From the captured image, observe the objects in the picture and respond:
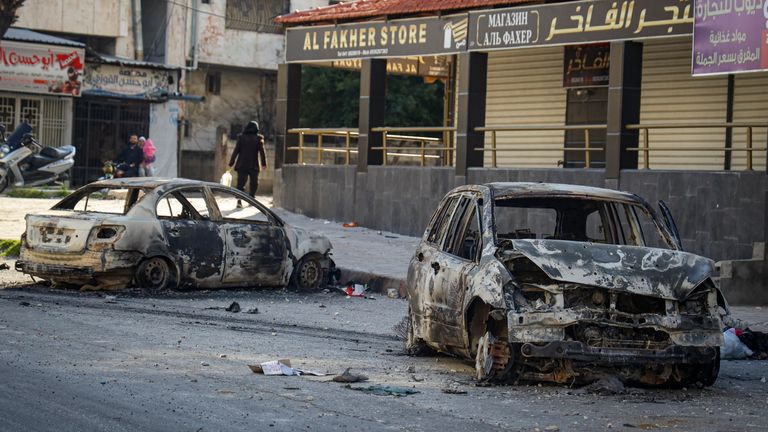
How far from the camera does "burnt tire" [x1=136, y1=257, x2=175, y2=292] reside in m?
14.6

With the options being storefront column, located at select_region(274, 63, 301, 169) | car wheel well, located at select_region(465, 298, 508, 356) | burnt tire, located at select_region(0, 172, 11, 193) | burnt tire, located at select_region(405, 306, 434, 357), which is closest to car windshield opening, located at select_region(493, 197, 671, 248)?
car wheel well, located at select_region(465, 298, 508, 356)

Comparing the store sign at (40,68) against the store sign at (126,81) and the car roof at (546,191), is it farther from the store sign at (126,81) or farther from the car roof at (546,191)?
the car roof at (546,191)

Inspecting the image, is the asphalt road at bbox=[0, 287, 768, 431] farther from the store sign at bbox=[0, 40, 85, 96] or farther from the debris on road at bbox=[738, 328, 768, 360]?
the store sign at bbox=[0, 40, 85, 96]

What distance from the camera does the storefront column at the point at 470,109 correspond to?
2323cm

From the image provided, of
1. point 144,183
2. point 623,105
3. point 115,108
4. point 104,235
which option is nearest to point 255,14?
point 115,108

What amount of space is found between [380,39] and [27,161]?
37.8 feet

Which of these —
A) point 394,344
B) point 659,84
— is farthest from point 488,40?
point 394,344

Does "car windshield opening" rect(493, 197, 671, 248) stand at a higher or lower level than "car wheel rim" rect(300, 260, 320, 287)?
higher

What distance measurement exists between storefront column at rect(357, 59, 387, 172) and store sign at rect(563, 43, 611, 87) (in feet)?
12.2

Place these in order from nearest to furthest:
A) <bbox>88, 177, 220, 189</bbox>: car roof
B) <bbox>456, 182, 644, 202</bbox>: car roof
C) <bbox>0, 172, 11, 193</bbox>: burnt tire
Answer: <bbox>456, 182, 644, 202</bbox>: car roof → <bbox>88, 177, 220, 189</bbox>: car roof → <bbox>0, 172, 11, 193</bbox>: burnt tire

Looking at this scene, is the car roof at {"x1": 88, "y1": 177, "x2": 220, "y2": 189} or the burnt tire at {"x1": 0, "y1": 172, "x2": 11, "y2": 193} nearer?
the car roof at {"x1": 88, "y1": 177, "x2": 220, "y2": 189}

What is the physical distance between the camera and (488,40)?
22.9 m

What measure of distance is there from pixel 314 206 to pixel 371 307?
1195cm

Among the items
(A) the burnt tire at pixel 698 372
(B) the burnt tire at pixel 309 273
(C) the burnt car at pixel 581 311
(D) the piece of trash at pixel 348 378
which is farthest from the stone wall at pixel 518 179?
(D) the piece of trash at pixel 348 378
